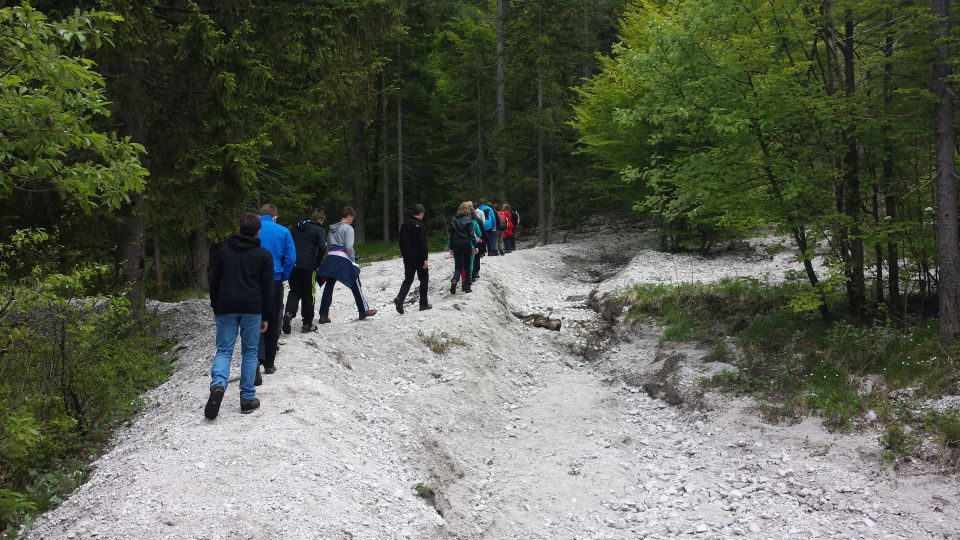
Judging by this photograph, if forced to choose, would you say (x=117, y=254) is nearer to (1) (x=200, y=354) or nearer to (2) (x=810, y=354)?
(1) (x=200, y=354)

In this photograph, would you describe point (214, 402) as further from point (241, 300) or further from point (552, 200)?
point (552, 200)

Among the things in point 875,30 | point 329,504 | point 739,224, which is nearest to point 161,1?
point 329,504

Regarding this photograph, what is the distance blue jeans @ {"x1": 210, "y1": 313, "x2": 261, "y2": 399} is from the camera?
683 cm

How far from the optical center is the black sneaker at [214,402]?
667 cm

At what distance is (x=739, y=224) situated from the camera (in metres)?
10.8

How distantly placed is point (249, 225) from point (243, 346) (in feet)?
4.57

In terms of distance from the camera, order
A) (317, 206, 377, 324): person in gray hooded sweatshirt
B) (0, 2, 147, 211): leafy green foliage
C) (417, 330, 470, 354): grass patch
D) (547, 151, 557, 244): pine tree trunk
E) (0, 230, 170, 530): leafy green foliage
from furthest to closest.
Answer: (547, 151, 557, 244): pine tree trunk, (417, 330, 470, 354): grass patch, (317, 206, 377, 324): person in gray hooded sweatshirt, (0, 230, 170, 530): leafy green foliage, (0, 2, 147, 211): leafy green foliage

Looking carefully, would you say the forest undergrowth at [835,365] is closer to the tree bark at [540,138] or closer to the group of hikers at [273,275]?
the group of hikers at [273,275]

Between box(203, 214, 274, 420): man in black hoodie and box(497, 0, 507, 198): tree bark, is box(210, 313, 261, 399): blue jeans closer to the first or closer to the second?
box(203, 214, 274, 420): man in black hoodie

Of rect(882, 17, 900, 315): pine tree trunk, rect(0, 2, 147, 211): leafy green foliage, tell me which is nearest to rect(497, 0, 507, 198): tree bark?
rect(882, 17, 900, 315): pine tree trunk

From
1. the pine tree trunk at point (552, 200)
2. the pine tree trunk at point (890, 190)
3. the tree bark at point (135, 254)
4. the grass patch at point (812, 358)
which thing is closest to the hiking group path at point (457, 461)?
the grass patch at point (812, 358)

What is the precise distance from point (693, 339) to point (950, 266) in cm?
416

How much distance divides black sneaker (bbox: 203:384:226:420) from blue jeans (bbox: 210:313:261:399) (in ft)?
0.29

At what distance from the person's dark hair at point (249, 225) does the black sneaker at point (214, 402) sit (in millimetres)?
1749
